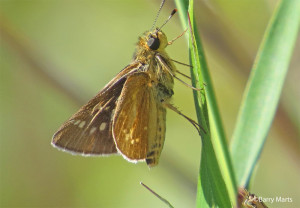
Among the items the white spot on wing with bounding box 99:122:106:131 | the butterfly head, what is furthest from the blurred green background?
the butterfly head

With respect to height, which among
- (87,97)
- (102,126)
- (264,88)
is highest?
(87,97)

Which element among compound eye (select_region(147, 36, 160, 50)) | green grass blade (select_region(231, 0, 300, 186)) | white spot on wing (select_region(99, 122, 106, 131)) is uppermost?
compound eye (select_region(147, 36, 160, 50))

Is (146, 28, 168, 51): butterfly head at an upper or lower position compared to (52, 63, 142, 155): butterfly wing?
upper

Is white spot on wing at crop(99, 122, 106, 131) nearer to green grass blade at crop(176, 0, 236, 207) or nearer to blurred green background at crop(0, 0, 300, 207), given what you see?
blurred green background at crop(0, 0, 300, 207)

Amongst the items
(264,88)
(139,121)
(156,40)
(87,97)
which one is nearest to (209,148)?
(264,88)

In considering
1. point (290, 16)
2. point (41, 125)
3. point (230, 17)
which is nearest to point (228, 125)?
point (230, 17)

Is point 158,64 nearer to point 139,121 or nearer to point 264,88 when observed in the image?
point 139,121

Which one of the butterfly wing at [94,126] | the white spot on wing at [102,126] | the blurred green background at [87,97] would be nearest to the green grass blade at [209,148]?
the butterfly wing at [94,126]
